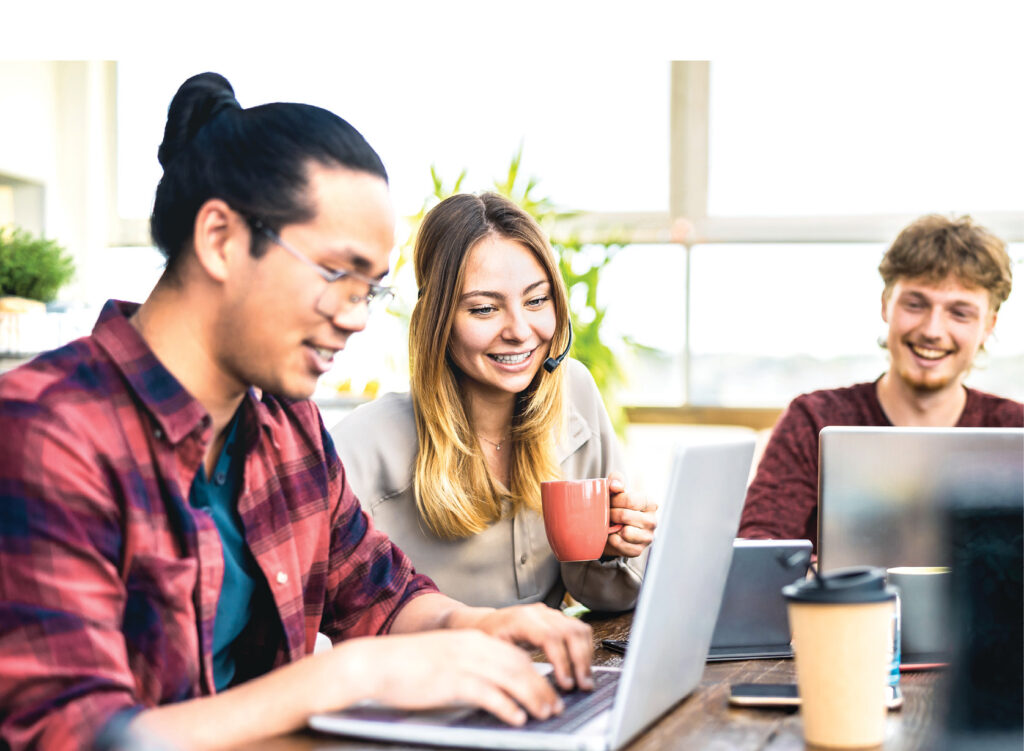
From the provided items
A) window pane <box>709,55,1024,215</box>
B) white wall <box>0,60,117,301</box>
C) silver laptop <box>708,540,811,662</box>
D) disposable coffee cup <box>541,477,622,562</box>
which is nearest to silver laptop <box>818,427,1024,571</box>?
silver laptop <box>708,540,811,662</box>

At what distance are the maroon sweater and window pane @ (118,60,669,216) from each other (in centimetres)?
246

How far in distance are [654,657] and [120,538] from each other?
51cm

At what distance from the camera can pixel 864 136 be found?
14.9 ft

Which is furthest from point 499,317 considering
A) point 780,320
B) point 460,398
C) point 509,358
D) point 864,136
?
point 864,136

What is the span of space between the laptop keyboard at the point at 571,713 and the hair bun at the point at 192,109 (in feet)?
2.24

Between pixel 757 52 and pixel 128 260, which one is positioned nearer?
pixel 757 52

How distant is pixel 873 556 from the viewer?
137 cm

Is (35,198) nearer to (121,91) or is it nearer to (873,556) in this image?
(121,91)

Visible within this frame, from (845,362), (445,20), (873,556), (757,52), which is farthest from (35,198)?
(873,556)

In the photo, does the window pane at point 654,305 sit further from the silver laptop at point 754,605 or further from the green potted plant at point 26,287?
the silver laptop at point 754,605

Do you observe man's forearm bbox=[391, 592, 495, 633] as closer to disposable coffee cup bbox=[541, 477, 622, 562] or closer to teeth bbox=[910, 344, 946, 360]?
disposable coffee cup bbox=[541, 477, 622, 562]

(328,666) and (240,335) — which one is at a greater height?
(240,335)

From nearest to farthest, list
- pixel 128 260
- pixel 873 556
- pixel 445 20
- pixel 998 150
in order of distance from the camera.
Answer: pixel 873 556 → pixel 998 150 → pixel 445 20 → pixel 128 260

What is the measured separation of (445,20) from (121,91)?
61.1 inches
